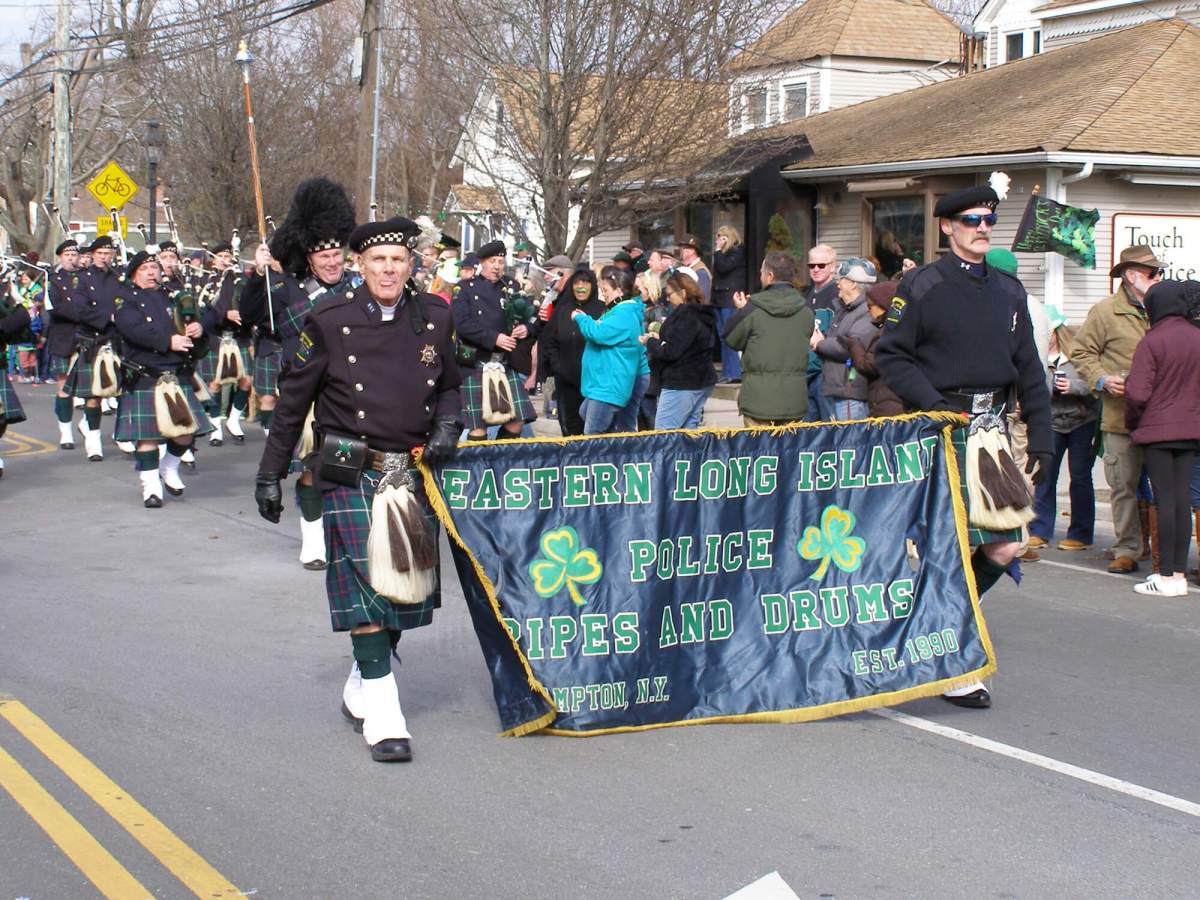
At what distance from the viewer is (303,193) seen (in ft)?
28.3

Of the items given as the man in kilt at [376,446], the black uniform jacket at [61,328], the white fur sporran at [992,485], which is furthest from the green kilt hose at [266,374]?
the white fur sporran at [992,485]

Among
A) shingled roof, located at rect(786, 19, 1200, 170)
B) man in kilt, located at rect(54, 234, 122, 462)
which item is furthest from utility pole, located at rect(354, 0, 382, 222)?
shingled roof, located at rect(786, 19, 1200, 170)

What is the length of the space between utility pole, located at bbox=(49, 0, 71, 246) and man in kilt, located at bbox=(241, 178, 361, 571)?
24.1 metres

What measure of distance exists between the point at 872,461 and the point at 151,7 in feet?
116

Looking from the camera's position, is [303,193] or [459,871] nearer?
[459,871]

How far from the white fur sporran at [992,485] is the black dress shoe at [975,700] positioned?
2.37 ft

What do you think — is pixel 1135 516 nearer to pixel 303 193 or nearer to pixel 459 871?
pixel 303 193

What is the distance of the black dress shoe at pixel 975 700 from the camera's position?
265 inches

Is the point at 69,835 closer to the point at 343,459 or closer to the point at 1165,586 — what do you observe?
the point at 343,459

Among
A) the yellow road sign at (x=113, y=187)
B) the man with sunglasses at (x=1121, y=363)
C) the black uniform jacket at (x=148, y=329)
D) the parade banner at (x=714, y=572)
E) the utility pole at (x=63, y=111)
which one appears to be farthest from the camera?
the utility pole at (x=63, y=111)

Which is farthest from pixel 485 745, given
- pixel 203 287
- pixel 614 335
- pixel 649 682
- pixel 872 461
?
pixel 203 287

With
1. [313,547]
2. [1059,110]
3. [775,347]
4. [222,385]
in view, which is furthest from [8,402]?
[1059,110]

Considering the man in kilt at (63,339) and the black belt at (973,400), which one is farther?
the man in kilt at (63,339)

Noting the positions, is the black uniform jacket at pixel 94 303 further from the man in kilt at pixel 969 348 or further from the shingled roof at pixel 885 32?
the shingled roof at pixel 885 32
